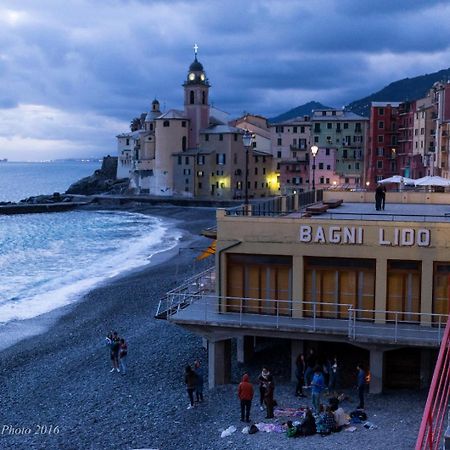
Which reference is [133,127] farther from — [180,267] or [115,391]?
A: [115,391]

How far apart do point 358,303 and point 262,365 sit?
3954mm

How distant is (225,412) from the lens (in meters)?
19.4

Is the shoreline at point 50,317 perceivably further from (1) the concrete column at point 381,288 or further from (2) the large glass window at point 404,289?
(2) the large glass window at point 404,289

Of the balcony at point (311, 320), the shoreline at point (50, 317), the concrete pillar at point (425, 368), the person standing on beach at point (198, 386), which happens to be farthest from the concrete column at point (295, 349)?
the shoreline at point (50, 317)

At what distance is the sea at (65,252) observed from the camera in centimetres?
4553

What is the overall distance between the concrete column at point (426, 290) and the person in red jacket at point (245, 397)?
5810 millimetres

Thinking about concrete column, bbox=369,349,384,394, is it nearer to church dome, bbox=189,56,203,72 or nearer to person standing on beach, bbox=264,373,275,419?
person standing on beach, bbox=264,373,275,419

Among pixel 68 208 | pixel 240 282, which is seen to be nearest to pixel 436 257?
pixel 240 282

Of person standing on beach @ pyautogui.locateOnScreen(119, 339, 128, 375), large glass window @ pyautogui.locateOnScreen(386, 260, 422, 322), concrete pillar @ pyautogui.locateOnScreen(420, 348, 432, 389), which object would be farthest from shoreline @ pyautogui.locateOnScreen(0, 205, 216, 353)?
concrete pillar @ pyautogui.locateOnScreen(420, 348, 432, 389)

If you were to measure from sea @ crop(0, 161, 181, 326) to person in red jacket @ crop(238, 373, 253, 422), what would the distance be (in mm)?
22526

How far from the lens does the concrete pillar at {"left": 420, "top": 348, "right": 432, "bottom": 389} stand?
20125 mm
